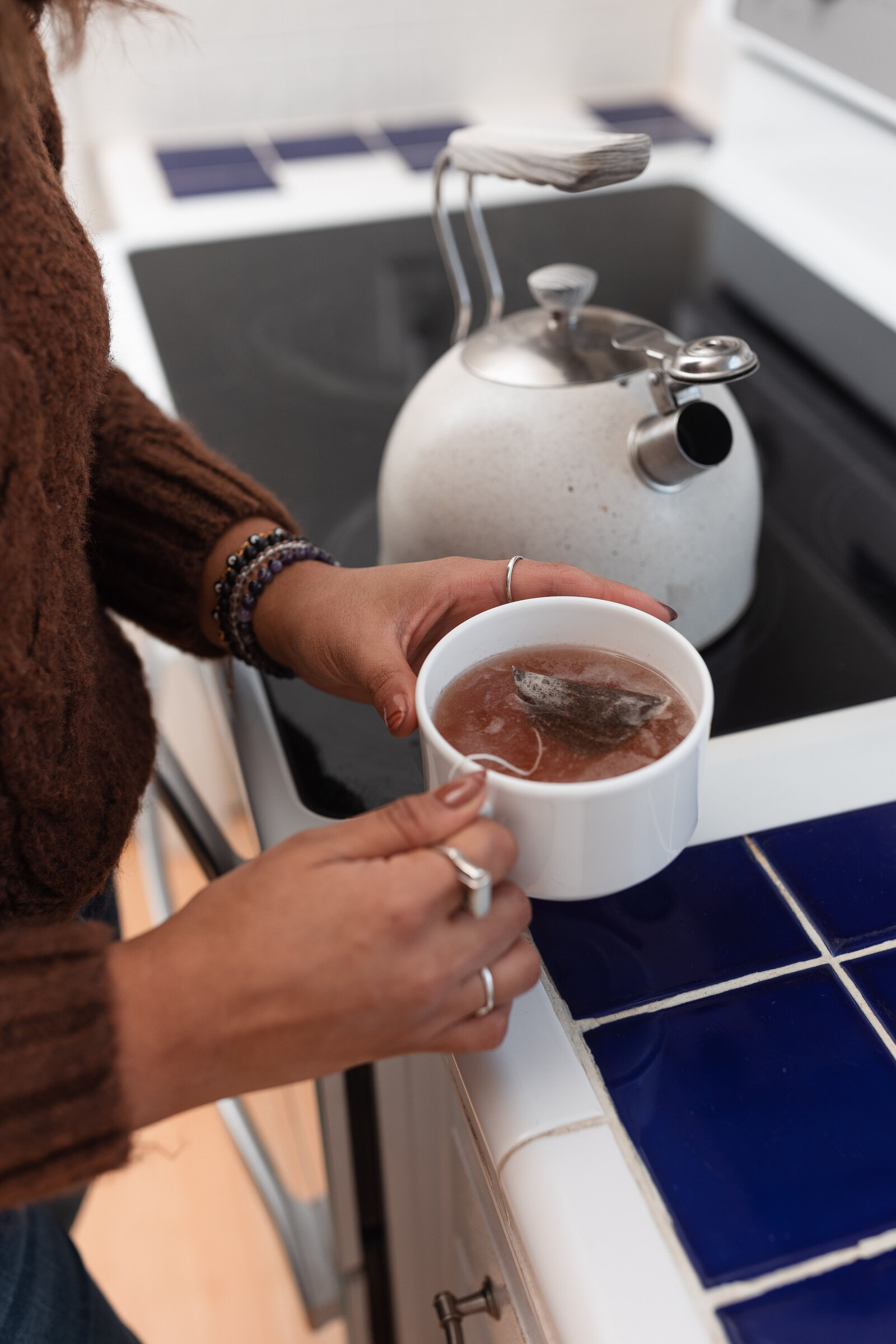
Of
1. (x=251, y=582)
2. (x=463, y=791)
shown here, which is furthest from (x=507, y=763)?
(x=251, y=582)

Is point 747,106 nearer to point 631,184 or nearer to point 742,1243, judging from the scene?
point 631,184

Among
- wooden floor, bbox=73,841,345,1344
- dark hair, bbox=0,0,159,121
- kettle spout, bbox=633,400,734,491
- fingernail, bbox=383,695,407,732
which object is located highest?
dark hair, bbox=0,0,159,121

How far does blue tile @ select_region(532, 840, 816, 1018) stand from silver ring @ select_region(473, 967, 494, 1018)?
48mm

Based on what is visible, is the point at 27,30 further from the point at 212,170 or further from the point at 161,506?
the point at 212,170

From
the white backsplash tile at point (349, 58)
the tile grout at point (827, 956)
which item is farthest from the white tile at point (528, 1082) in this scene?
the white backsplash tile at point (349, 58)

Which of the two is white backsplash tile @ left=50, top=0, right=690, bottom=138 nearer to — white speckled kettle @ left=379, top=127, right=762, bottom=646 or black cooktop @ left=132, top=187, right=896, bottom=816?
black cooktop @ left=132, top=187, right=896, bottom=816

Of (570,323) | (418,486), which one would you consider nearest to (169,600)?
(418,486)

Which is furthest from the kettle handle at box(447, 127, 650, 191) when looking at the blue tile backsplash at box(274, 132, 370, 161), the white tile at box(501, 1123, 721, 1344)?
the blue tile backsplash at box(274, 132, 370, 161)

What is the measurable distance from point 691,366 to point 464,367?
5.5 inches

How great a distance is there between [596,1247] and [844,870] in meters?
0.20

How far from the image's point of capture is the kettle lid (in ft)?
1.83

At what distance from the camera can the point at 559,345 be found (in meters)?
0.57

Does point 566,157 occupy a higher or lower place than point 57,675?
higher

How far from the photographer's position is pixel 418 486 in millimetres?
575
